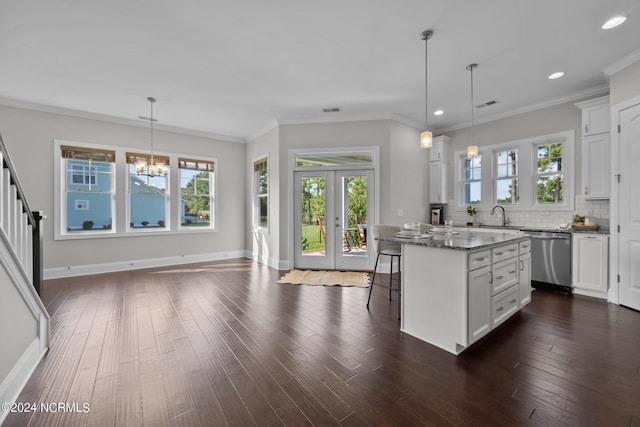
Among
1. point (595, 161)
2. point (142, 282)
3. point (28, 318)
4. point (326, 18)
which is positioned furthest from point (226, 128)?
point (595, 161)

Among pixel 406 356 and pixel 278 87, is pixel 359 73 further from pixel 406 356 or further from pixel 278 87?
pixel 406 356

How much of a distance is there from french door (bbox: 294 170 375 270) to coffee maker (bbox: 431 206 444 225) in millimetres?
1609

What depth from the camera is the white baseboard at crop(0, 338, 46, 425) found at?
5.43 feet

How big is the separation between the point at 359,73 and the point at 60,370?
172 inches

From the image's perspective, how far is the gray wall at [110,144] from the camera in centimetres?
463

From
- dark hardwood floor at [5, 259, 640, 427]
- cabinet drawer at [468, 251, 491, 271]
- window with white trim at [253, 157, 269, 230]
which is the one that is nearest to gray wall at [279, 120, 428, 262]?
window with white trim at [253, 157, 269, 230]

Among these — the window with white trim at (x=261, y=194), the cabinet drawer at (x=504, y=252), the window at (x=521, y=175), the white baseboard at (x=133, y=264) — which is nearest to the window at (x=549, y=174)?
the window at (x=521, y=175)

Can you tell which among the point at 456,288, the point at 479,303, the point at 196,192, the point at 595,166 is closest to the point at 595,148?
the point at 595,166

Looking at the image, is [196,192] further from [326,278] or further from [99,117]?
[326,278]

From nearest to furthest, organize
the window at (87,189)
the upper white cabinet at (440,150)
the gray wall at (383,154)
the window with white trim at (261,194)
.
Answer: the window at (87,189)
the gray wall at (383,154)
the upper white cabinet at (440,150)
the window with white trim at (261,194)

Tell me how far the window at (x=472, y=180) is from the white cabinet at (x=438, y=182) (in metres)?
0.35

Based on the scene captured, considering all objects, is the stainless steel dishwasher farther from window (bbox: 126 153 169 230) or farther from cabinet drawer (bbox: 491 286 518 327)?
window (bbox: 126 153 169 230)

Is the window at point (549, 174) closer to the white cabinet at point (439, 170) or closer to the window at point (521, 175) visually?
the window at point (521, 175)

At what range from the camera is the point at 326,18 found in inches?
105
